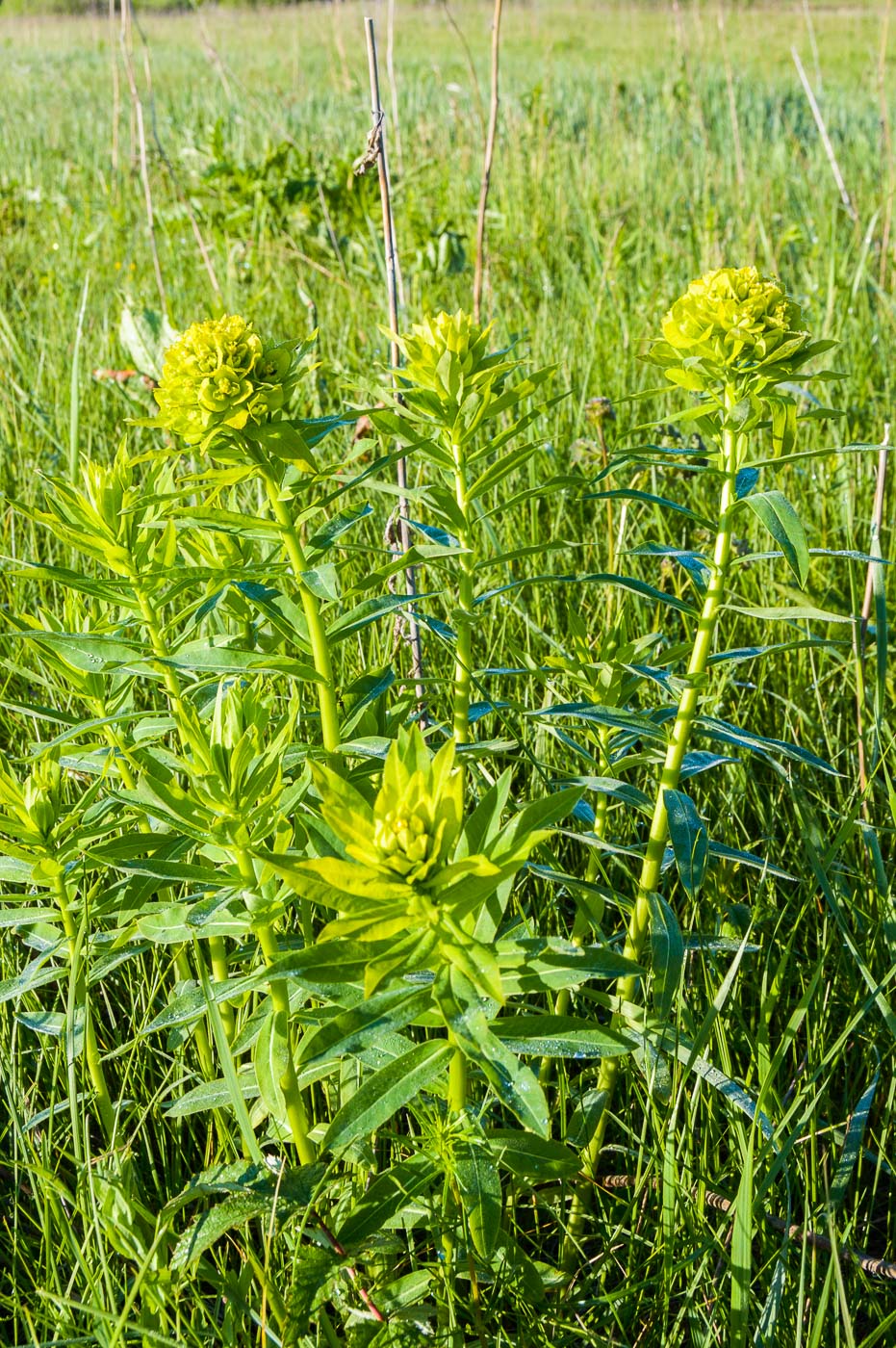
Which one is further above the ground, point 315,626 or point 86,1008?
point 315,626

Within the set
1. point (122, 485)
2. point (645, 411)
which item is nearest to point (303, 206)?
point (645, 411)

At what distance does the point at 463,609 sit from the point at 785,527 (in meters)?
0.33

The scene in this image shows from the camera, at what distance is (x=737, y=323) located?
1.05 meters

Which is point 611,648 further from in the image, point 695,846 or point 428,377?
point 428,377

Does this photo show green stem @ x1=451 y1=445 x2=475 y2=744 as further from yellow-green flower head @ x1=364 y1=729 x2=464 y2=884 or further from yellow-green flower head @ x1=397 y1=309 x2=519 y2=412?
A: yellow-green flower head @ x1=364 y1=729 x2=464 y2=884

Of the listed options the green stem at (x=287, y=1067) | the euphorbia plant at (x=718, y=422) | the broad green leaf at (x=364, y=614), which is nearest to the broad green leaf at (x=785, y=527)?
the euphorbia plant at (x=718, y=422)

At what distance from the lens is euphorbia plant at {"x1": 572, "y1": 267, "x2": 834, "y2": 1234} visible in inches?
41.3

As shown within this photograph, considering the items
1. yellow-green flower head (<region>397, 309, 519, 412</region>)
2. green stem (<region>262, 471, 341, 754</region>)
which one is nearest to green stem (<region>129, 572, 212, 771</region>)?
green stem (<region>262, 471, 341, 754</region>)

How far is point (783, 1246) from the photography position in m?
0.91

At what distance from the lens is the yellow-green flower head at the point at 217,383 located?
3.28 ft

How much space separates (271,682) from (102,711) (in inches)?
7.7

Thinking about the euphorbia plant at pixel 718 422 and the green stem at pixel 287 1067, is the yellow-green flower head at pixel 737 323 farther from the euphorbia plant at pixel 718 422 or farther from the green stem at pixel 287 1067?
the green stem at pixel 287 1067

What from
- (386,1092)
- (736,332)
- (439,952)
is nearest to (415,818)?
(439,952)

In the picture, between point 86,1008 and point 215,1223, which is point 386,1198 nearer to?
point 215,1223
